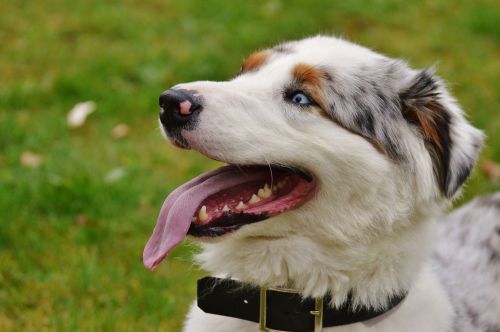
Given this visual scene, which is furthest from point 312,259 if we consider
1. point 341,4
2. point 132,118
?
point 341,4

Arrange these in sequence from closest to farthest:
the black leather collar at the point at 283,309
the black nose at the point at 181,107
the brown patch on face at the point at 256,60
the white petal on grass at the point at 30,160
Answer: the black nose at the point at 181,107 → the black leather collar at the point at 283,309 → the brown patch on face at the point at 256,60 → the white petal on grass at the point at 30,160

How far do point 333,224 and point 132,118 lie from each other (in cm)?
368

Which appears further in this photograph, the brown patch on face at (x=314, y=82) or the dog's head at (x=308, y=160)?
the brown patch on face at (x=314, y=82)

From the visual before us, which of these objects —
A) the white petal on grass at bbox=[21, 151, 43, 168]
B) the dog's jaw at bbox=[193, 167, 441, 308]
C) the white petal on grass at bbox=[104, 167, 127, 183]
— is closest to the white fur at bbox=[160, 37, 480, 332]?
the dog's jaw at bbox=[193, 167, 441, 308]

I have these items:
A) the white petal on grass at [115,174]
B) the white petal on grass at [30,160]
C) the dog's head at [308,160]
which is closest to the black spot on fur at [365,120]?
the dog's head at [308,160]

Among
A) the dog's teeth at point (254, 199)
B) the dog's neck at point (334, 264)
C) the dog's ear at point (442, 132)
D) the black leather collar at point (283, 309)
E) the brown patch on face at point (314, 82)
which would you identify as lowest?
the black leather collar at point (283, 309)

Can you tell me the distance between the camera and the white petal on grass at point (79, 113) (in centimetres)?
608

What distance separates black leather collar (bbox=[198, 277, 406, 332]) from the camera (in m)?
2.88

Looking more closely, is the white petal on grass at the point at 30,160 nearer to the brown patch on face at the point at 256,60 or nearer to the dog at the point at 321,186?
the brown patch on face at the point at 256,60

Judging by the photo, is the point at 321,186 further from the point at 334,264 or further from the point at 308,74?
the point at 308,74

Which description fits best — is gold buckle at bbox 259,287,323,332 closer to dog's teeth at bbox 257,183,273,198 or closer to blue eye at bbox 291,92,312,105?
dog's teeth at bbox 257,183,273,198

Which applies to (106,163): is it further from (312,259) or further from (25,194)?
(312,259)

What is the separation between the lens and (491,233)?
3.83 meters

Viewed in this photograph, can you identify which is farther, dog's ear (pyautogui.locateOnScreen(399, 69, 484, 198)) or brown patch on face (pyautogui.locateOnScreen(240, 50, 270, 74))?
brown patch on face (pyautogui.locateOnScreen(240, 50, 270, 74))
